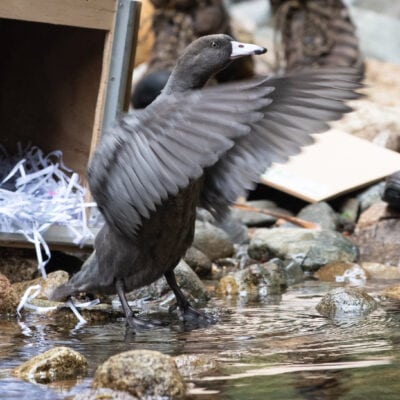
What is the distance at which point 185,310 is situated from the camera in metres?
4.81

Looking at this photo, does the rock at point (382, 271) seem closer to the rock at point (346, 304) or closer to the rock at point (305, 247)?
the rock at point (305, 247)

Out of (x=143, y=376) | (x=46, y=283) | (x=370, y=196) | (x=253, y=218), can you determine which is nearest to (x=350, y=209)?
(x=370, y=196)

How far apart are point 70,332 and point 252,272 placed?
4.74ft

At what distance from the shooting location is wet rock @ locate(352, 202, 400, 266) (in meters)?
6.84

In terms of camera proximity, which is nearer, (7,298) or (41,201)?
(7,298)

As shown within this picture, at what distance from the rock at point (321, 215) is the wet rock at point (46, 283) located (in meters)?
2.60

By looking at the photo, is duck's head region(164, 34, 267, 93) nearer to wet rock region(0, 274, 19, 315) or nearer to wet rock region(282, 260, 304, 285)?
wet rock region(0, 274, 19, 315)

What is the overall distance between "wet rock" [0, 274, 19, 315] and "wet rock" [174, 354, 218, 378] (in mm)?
1621

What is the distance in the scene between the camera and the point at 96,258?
486cm

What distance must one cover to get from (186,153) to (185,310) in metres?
1.04

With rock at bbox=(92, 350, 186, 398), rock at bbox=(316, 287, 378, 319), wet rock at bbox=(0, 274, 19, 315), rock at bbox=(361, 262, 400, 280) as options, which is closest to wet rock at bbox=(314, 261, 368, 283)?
rock at bbox=(361, 262, 400, 280)

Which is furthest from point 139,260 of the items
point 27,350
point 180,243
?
point 27,350

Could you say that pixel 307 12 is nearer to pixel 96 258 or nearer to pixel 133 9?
pixel 133 9

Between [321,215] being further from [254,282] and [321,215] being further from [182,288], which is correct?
[182,288]
